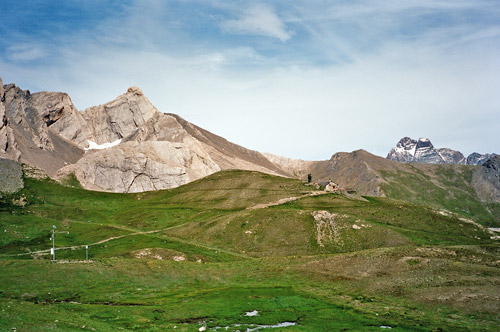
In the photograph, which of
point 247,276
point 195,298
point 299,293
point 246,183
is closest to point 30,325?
point 195,298

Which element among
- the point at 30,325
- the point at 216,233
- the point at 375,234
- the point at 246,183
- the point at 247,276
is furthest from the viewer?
the point at 246,183

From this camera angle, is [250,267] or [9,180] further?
[9,180]

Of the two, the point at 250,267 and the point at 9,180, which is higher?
the point at 9,180

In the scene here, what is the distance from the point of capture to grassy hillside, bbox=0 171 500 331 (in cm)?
5447

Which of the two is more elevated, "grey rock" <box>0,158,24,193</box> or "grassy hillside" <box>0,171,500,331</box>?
"grey rock" <box>0,158,24,193</box>

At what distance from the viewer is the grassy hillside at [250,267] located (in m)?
54.5

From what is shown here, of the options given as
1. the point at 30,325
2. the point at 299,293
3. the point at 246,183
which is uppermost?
the point at 246,183

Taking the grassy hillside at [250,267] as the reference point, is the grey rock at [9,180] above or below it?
above

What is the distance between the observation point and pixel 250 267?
93688 millimetres

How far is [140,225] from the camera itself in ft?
508

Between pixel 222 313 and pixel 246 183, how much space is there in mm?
141119

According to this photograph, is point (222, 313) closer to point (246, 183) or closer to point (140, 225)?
point (140, 225)

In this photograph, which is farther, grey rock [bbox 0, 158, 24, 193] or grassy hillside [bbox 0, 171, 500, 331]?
grey rock [bbox 0, 158, 24, 193]

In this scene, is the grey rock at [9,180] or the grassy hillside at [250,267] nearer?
the grassy hillside at [250,267]
